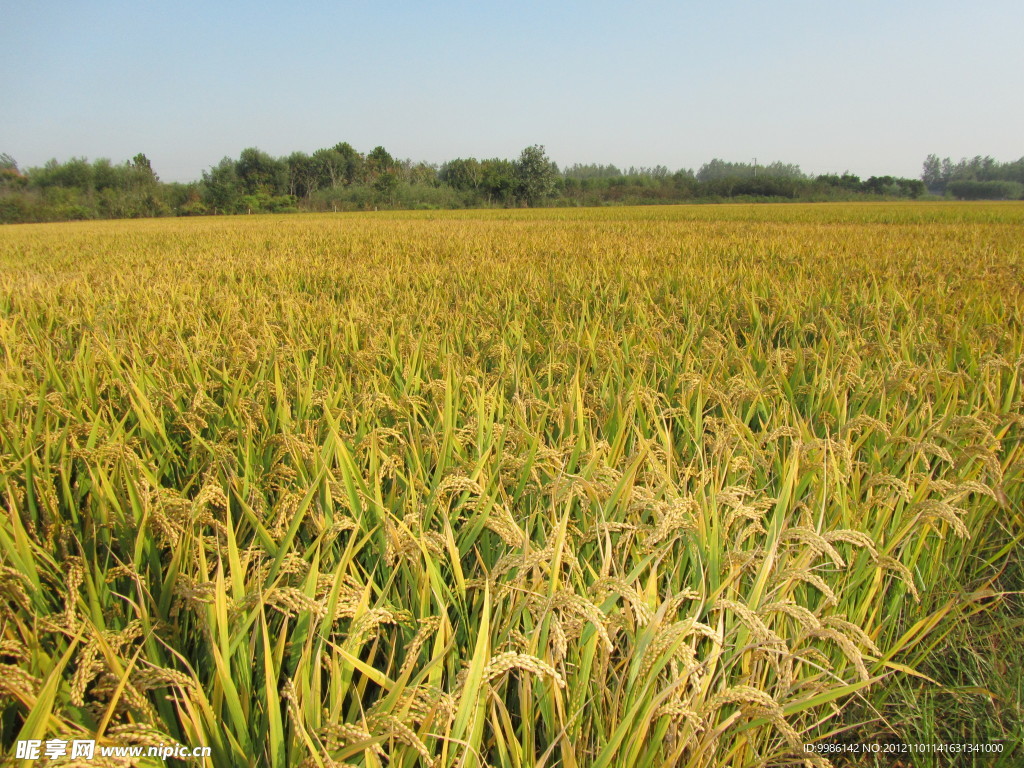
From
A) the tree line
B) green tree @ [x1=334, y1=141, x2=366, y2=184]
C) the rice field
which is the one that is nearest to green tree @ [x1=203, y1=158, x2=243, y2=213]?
the tree line

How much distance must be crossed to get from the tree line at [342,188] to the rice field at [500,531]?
57333 millimetres

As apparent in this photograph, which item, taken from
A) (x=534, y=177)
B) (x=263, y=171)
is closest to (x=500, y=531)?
(x=534, y=177)

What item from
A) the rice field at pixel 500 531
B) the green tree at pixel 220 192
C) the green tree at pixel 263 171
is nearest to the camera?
the rice field at pixel 500 531

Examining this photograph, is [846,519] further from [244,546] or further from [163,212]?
[163,212]

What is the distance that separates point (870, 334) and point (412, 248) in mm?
6225

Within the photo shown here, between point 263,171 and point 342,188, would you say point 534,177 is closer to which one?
point 342,188

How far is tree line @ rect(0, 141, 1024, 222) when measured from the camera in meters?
56.3

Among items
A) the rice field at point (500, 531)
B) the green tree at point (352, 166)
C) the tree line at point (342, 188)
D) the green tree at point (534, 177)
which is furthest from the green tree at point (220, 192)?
the rice field at point (500, 531)

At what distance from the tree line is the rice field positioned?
2257 inches

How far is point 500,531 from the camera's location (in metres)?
1.01

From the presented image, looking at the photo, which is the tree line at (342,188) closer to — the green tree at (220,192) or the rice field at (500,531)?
the green tree at (220,192)

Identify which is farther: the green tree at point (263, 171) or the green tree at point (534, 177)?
the green tree at point (263, 171)

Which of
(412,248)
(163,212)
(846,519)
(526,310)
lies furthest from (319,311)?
(163,212)

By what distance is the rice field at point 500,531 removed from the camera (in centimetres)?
93
